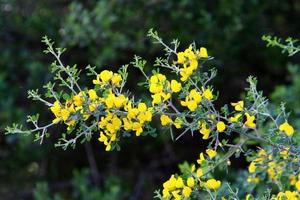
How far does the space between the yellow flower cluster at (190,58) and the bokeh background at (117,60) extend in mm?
1734

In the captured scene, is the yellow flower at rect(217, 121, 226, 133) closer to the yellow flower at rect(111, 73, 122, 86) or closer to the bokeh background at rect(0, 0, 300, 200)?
the yellow flower at rect(111, 73, 122, 86)

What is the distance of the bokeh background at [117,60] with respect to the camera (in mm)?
3371

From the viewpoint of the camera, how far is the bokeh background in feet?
11.1

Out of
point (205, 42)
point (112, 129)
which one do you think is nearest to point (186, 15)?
point (205, 42)

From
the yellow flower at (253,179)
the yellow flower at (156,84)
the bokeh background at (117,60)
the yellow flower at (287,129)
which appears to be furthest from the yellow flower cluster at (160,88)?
the bokeh background at (117,60)

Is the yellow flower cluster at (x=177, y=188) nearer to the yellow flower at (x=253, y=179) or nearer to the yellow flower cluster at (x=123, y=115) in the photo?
the yellow flower cluster at (x=123, y=115)

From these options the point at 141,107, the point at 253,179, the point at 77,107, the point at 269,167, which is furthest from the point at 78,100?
the point at 253,179

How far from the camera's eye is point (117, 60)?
3711mm

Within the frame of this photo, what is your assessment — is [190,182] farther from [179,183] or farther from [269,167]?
[269,167]

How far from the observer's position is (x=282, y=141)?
1507 mm

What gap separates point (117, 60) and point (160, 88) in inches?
96.2

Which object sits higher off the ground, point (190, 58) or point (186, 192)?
point (190, 58)

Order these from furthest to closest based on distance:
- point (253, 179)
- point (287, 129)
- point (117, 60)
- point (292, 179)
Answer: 1. point (117, 60)
2. point (253, 179)
3. point (292, 179)
4. point (287, 129)

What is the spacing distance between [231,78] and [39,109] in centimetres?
132
